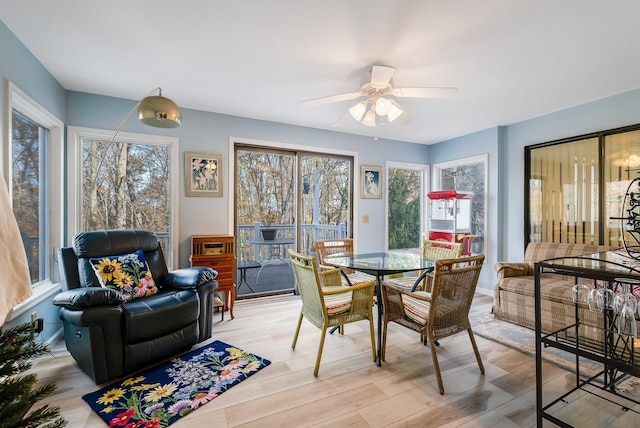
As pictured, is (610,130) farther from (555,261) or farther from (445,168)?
(555,261)

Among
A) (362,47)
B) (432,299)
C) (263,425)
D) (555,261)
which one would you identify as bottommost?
(263,425)

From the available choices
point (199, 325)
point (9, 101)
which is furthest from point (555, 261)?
point (9, 101)

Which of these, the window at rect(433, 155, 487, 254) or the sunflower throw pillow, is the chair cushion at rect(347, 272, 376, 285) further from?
the window at rect(433, 155, 487, 254)

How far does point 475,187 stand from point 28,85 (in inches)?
213

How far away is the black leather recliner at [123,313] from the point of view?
6.88 feet

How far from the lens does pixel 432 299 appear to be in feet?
6.67

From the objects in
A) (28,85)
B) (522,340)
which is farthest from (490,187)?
(28,85)

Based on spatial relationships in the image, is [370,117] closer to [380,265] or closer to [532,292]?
[380,265]

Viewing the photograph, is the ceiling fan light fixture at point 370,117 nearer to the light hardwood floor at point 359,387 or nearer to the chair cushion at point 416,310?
the chair cushion at point 416,310

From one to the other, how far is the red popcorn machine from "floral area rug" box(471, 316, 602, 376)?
135cm

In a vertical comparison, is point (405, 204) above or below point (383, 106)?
below

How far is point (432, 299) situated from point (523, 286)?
1.87 m

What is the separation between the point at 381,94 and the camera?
8.66ft

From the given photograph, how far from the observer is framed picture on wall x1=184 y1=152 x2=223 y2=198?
3721 millimetres
